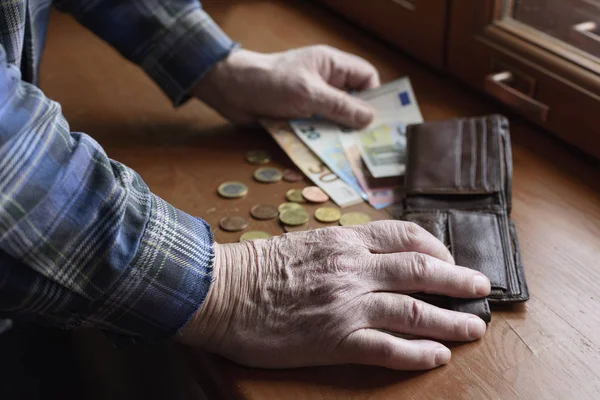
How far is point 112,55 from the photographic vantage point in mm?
→ 1389

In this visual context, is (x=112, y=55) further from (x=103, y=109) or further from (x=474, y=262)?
(x=474, y=262)

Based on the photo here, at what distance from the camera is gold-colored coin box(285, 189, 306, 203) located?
0.93 m

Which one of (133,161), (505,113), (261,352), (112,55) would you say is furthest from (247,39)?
(261,352)

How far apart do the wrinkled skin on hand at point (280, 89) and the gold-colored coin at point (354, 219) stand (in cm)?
23

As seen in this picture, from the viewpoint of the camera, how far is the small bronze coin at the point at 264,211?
90 cm

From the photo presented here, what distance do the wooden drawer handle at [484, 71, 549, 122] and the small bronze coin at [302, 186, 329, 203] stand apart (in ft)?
1.15

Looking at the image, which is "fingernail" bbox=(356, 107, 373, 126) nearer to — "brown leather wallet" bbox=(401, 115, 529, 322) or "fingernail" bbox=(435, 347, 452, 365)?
"brown leather wallet" bbox=(401, 115, 529, 322)

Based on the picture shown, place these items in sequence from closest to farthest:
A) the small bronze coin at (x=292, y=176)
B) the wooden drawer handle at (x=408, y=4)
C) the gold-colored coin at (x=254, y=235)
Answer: the gold-colored coin at (x=254, y=235), the small bronze coin at (x=292, y=176), the wooden drawer handle at (x=408, y=4)

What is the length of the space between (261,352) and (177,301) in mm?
104

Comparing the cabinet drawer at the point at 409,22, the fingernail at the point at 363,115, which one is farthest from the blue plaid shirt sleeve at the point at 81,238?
the cabinet drawer at the point at 409,22

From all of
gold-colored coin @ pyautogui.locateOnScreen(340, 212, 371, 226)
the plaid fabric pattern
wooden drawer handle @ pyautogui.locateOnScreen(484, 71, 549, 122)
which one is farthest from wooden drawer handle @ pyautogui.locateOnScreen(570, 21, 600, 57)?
the plaid fabric pattern

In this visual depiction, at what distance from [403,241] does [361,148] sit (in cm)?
31

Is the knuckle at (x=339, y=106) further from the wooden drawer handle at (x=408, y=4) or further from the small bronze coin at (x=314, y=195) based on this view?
the wooden drawer handle at (x=408, y=4)

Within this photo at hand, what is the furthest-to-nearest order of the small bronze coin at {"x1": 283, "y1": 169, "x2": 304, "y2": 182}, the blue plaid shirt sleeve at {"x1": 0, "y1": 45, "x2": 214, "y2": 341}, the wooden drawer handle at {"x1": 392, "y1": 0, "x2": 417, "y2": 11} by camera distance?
1. the wooden drawer handle at {"x1": 392, "y1": 0, "x2": 417, "y2": 11}
2. the small bronze coin at {"x1": 283, "y1": 169, "x2": 304, "y2": 182}
3. the blue plaid shirt sleeve at {"x1": 0, "y1": 45, "x2": 214, "y2": 341}
